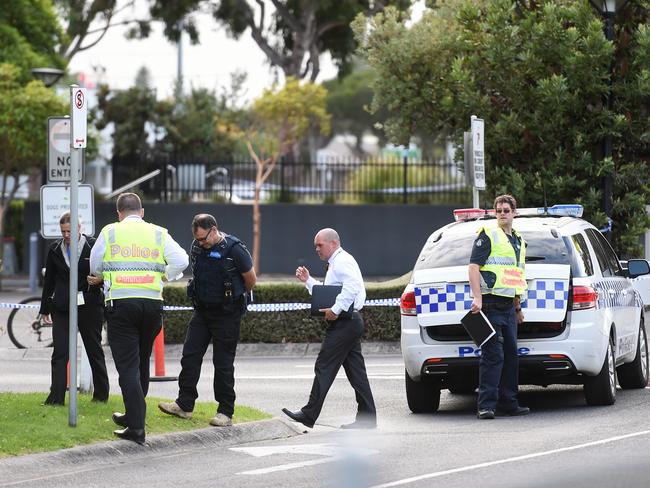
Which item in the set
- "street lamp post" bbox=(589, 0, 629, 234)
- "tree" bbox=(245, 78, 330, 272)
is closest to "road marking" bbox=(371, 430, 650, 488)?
"street lamp post" bbox=(589, 0, 629, 234)

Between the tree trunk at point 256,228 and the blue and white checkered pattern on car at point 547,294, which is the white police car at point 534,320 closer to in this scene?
the blue and white checkered pattern on car at point 547,294

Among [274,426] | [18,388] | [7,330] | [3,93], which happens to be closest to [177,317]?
[7,330]

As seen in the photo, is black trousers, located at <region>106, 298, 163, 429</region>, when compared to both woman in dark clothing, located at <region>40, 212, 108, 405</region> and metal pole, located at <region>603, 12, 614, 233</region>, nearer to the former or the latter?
woman in dark clothing, located at <region>40, 212, 108, 405</region>

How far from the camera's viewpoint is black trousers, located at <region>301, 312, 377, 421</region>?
11328 millimetres

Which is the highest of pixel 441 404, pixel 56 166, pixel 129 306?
pixel 56 166

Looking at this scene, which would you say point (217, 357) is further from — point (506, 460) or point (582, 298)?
point (582, 298)

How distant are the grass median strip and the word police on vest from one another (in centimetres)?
125

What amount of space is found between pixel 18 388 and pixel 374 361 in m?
4.71

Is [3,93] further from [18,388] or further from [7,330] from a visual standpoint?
[18,388]

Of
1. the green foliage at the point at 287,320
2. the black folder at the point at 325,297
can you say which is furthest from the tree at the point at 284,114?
the black folder at the point at 325,297

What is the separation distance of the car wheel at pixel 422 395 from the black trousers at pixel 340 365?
1.00 metres

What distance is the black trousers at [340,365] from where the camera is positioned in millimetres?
11328

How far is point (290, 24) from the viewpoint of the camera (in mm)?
42531

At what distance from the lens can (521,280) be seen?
38.7 ft
